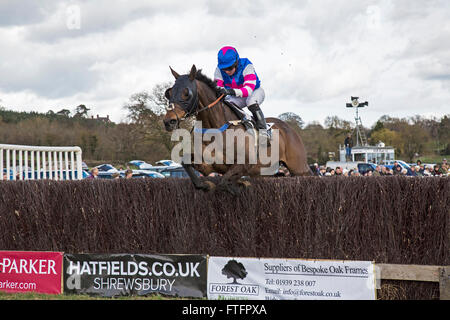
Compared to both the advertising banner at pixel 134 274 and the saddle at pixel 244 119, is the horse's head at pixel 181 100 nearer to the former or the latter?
the saddle at pixel 244 119

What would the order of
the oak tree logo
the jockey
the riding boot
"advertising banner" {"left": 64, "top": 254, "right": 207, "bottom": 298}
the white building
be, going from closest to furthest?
the oak tree logo, "advertising banner" {"left": 64, "top": 254, "right": 207, "bottom": 298}, the jockey, the riding boot, the white building

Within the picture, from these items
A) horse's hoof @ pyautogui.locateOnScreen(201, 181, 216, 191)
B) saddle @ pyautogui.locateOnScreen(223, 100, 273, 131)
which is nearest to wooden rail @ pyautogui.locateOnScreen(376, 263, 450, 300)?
horse's hoof @ pyautogui.locateOnScreen(201, 181, 216, 191)

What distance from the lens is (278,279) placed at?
5984mm

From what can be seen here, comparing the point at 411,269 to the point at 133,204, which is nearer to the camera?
the point at 411,269

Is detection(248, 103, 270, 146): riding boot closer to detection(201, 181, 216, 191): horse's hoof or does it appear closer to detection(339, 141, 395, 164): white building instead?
detection(201, 181, 216, 191): horse's hoof

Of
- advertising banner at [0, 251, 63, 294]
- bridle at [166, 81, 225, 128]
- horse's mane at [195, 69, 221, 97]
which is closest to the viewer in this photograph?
bridle at [166, 81, 225, 128]

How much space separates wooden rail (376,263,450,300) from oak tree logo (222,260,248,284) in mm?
1699

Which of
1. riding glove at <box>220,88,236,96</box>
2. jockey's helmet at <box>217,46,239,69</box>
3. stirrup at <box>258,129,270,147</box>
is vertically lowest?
stirrup at <box>258,129,270,147</box>

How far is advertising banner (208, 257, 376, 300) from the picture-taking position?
5707 millimetres

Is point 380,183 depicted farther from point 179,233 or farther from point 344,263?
point 179,233
